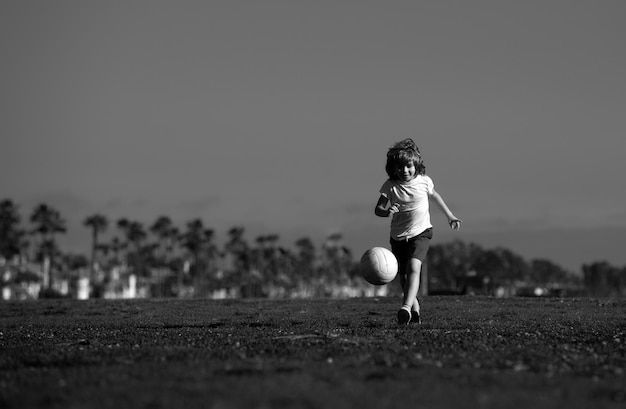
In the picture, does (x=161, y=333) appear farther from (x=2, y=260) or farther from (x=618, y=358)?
(x=2, y=260)

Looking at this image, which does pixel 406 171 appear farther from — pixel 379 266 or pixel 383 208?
pixel 379 266

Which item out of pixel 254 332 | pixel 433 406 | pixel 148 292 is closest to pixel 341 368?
pixel 433 406

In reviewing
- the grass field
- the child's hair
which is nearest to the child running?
the child's hair

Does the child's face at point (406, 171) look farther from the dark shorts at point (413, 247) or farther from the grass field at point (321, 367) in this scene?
the grass field at point (321, 367)

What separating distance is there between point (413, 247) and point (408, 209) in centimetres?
69

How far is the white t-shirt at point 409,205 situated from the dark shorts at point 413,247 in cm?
9

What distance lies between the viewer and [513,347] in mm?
10633

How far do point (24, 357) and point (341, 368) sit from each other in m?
4.02

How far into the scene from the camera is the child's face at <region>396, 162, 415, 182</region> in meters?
14.8

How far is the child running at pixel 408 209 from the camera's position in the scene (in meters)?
14.7

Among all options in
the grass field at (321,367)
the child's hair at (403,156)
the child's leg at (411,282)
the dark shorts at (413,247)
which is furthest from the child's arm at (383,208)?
the grass field at (321,367)

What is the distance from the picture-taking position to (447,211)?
15508 mm

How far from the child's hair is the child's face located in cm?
6

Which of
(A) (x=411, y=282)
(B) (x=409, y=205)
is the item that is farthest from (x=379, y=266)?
(B) (x=409, y=205)
